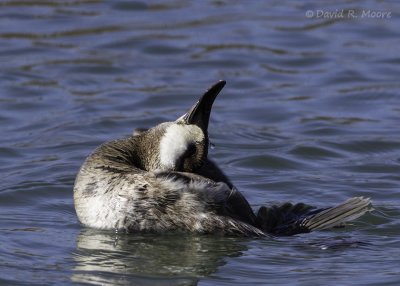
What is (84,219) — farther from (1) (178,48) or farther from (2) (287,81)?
(1) (178,48)

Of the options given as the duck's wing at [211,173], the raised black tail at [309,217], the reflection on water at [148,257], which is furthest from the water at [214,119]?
the duck's wing at [211,173]

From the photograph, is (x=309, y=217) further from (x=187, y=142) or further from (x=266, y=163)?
(x=266, y=163)

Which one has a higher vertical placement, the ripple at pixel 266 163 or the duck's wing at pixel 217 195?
the duck's wing at pixel 217 195

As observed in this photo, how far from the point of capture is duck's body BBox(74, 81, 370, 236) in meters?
7.72

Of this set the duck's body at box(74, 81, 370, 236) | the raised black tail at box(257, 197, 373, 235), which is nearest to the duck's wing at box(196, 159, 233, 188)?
the duck's body at box(74, 81, 370, 236)

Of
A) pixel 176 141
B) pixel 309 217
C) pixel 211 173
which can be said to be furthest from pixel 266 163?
pixel 176 141

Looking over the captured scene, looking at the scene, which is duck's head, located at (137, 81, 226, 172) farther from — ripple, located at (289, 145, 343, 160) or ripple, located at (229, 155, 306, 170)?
ripple, located at (289, 145, 343, 160)

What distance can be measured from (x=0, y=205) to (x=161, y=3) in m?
7.68

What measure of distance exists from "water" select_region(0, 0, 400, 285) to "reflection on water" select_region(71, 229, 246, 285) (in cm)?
1

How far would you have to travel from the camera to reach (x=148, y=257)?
758 cm

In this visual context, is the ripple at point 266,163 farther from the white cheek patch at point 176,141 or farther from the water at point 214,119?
the white cheek patch at point 176,141

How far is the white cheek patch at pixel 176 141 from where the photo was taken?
7855 mm

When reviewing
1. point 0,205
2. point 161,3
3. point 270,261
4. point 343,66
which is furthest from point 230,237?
point 161,3

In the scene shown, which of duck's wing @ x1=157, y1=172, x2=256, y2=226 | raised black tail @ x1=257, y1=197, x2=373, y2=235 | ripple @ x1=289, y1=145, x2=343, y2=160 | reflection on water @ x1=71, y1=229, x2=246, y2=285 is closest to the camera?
reflection on water @ x1=71, y1=229, x2=246, y2=285
